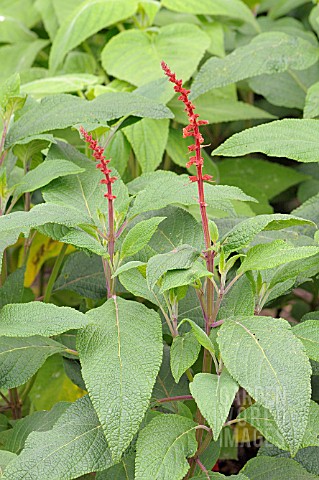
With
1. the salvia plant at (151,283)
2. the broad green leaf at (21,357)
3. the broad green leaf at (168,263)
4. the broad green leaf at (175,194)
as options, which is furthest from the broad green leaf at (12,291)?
the broad green leaf at (168,263)

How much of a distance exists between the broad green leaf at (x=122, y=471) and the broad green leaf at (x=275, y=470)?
13 centimetres

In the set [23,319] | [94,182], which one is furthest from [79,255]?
[23,319]

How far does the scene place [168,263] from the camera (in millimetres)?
719

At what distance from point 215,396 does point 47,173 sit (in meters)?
0.41

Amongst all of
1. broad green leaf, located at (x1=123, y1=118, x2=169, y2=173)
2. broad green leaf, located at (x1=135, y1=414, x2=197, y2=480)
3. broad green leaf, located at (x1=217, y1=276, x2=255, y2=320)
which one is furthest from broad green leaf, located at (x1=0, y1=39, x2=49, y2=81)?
broad green leaf, located at (x1=135, y1=414, x2=197, y2=480)

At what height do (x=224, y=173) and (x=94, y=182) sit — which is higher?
(x=94, y=182)

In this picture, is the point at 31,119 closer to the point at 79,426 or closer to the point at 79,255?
the point at 79,255

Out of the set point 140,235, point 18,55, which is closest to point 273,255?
point 140,235

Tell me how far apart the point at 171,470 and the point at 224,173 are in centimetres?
100

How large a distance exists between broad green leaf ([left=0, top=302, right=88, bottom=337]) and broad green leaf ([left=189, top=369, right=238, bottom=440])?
13 cm

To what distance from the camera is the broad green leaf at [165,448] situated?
692 mm

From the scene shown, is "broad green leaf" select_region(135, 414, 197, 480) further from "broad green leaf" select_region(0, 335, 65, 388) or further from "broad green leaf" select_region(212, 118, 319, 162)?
"broad green leaf" select_region(212, 118, 319, 162)

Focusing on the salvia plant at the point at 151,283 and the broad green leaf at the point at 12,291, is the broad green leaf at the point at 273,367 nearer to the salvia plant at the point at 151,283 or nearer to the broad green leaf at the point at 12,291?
the salvia plant at the point at 151,283

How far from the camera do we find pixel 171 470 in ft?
2.29
